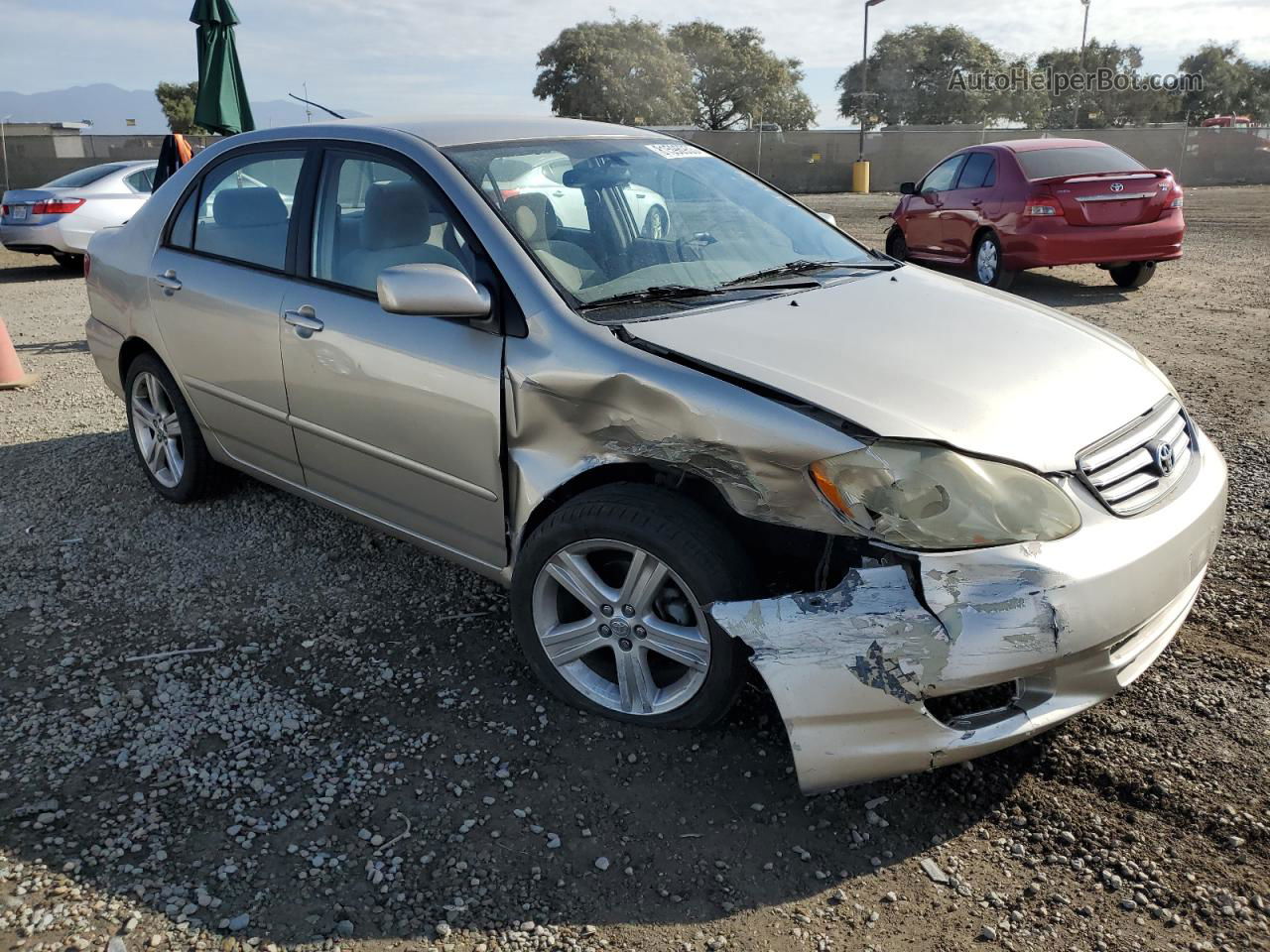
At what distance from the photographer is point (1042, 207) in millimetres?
9258

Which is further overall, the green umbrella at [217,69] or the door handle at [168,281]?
the green umbrella at [217,69]

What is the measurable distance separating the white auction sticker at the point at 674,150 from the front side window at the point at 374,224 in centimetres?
101

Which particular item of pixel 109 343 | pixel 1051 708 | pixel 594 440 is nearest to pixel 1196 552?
pixel 1051 708

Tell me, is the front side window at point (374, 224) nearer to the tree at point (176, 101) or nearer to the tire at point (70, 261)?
the tire at point (70, 261)

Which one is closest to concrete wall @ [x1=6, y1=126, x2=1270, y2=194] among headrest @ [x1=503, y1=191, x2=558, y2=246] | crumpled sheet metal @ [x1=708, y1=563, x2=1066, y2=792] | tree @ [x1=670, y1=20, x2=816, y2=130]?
headrest @ [x1=503, y1=191, x2=558, y2=246]

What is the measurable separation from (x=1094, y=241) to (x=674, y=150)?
670cm

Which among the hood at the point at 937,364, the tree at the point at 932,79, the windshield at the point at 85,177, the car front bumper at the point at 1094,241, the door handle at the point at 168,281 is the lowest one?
the car front bumper at the point at 1094,241

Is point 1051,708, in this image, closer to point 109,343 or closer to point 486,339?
point 486,339

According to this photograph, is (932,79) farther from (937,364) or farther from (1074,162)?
(937,364)

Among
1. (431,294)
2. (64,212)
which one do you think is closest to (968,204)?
(431,294)

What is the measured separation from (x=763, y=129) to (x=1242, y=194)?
12425 mm

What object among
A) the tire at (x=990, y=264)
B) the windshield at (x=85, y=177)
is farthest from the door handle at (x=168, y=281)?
the windshield at (x=85, y=177)

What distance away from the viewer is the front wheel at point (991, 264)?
9.73m

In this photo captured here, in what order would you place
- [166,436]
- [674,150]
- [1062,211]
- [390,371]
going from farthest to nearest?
[1062,211]
[166,436]
[674,150]
[390,371]
